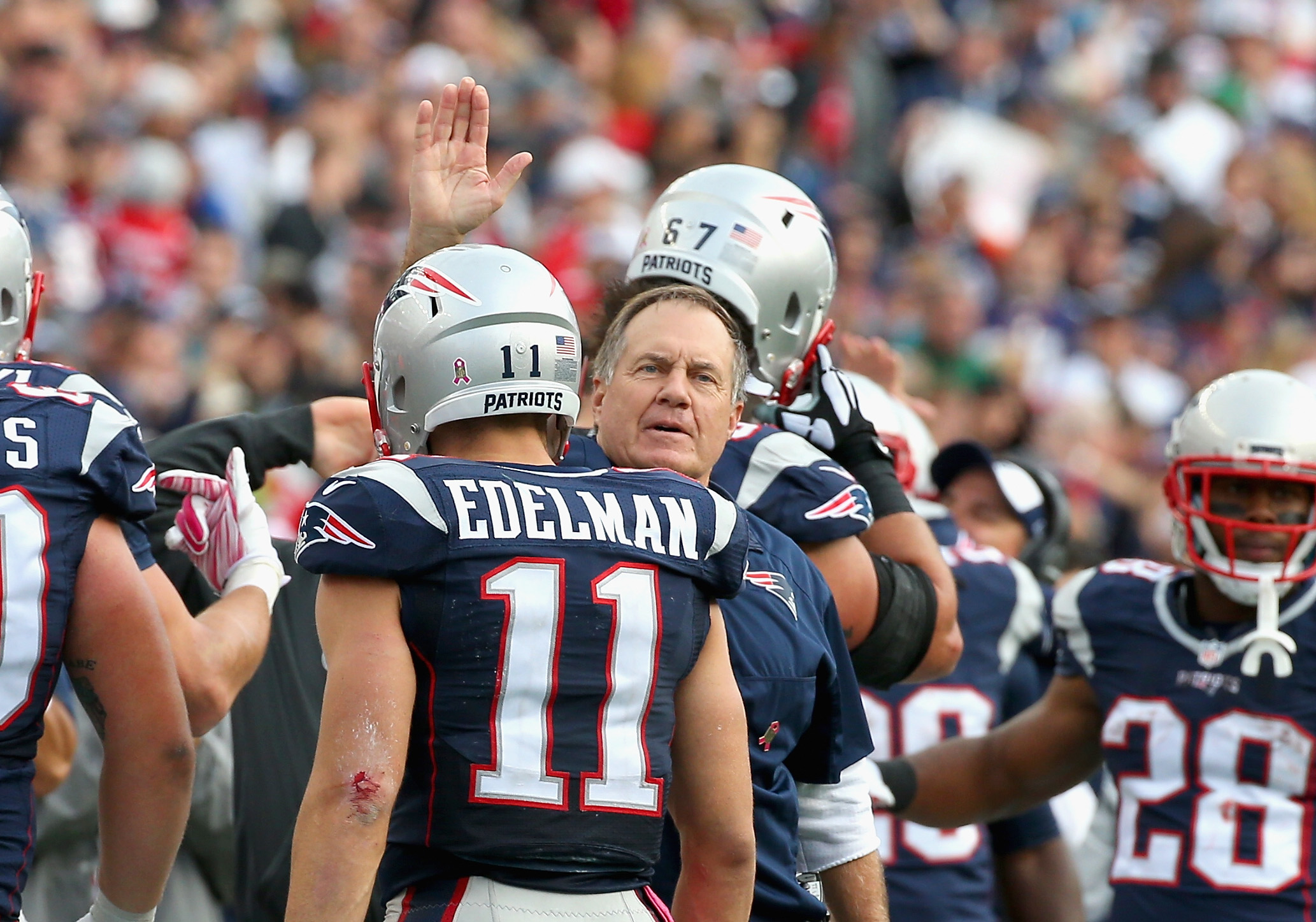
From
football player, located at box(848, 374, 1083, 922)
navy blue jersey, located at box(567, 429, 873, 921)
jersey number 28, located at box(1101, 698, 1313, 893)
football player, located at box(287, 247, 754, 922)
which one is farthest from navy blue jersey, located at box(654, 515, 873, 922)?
football player, located at box(848, 374, 1083, 922)

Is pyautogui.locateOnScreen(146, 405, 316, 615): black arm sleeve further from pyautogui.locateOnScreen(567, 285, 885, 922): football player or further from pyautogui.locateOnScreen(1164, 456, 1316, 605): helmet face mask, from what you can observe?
pyautogui.locateOnScreen(1164, 456, 1316, 605): helmet face mask

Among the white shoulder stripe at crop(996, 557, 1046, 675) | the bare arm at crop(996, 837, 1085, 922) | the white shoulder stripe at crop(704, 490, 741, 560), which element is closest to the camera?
the white shoulder stripe at crop(704, 490, 741, 560)

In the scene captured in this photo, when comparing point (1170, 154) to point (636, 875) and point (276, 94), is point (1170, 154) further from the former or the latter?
point (636, 875)

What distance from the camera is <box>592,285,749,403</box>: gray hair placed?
3.36m

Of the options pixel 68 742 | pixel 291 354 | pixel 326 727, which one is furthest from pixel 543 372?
pixel 291 354

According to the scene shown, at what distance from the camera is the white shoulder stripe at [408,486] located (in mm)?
2549

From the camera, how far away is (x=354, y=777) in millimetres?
2525

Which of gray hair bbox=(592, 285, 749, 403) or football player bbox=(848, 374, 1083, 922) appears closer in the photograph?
gray hair bbox=(592, 285, 749, 403)

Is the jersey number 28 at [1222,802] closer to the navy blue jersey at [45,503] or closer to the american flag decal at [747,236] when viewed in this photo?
the american flag decal at [747,236]

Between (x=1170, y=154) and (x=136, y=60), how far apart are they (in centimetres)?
776

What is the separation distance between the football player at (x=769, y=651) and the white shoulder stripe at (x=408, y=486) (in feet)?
2.43

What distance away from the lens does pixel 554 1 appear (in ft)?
44.9

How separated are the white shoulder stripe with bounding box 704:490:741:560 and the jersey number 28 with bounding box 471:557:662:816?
12 cm

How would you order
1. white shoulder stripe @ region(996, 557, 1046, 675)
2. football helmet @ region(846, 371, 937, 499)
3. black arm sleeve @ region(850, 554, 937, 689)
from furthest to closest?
white shoulder stripe @ region(996, 557, 1046, 675) → football helmet @ region(846, 371, 937, 499) → black arm sleeve @ region(850, 554, 937, 689)
